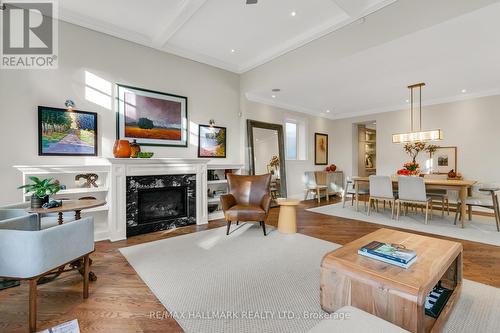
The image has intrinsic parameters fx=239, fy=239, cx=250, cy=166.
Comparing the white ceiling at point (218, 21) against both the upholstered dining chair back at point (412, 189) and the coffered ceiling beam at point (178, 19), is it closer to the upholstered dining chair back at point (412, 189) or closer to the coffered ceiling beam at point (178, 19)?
the coffered ceiling beam at point (178, 19)

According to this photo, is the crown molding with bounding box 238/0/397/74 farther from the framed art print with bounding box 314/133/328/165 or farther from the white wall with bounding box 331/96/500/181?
the white wall with bounding box 331/96/500/181

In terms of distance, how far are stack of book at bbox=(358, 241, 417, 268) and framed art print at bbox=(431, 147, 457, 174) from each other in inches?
224

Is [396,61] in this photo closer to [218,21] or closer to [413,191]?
[413,191]

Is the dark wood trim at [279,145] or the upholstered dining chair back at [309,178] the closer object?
the dark wood trim at [279,145]

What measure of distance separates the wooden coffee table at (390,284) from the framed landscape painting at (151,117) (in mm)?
3573

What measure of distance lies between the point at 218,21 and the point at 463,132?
20.6ft

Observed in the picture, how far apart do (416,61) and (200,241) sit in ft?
14.1

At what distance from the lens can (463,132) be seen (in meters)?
5.84

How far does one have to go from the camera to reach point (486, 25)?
276 cm

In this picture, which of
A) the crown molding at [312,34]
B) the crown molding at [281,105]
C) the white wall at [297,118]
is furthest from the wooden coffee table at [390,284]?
the crown molding at [281,105]

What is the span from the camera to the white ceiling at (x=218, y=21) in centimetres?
315

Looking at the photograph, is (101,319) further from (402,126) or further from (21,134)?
(402,126)

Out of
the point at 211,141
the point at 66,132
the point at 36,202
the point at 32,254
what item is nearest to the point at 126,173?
the point at 66,132

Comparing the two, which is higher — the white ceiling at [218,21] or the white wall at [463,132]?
the white ceiling at [218,21]
